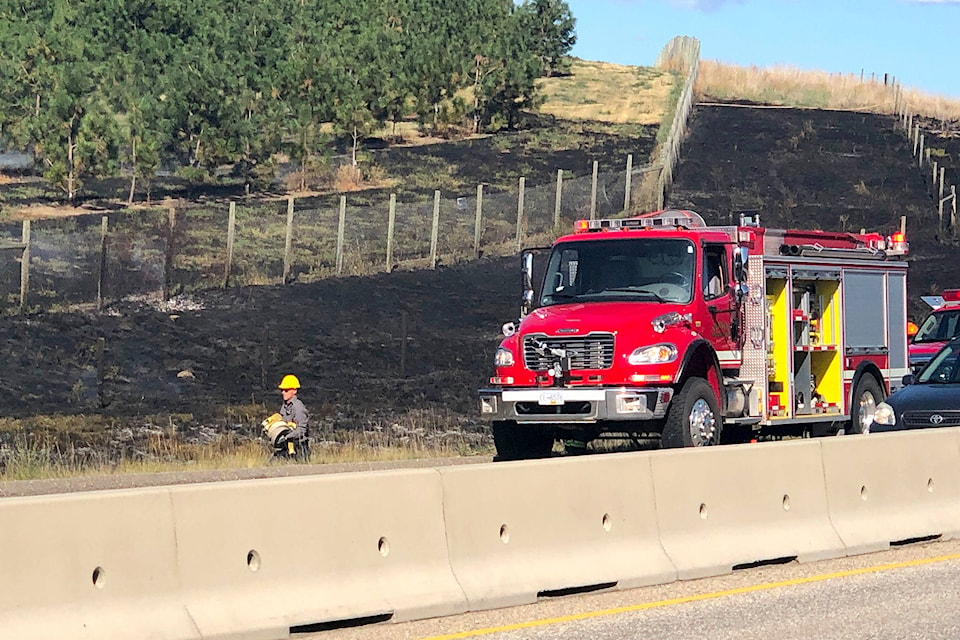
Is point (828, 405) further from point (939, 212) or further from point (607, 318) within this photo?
point (939, 212)

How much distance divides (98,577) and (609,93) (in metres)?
67.0

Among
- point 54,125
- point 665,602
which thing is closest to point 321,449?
point 665,602

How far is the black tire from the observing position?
66.5 feet

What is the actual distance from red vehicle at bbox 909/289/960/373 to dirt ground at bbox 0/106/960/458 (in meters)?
6.70

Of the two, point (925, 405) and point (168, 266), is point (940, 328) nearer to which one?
point (925, 405)

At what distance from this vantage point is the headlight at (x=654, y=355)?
54.7 feet

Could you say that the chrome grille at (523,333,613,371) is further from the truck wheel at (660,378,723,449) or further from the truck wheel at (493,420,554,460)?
the truck wheel at (493,420,554,460)

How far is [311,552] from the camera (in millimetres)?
8984

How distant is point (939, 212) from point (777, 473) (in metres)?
39.2

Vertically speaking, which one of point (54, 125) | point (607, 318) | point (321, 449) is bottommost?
point (321, 449)

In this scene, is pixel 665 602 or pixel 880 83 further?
pixel 880 83

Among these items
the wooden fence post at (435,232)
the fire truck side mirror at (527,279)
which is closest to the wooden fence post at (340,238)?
the wooden fence post at (435,232)

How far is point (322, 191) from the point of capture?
48.7 meters

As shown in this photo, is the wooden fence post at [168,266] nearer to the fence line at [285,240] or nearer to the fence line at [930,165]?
the fence line at [285,240]
